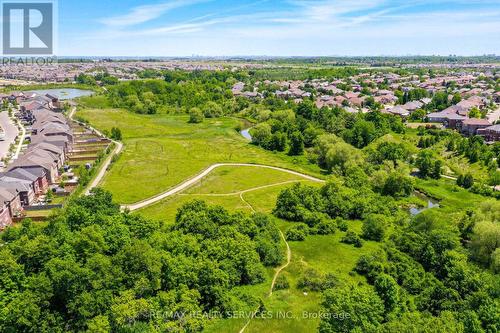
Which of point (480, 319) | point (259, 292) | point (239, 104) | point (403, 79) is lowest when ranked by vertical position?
point (259, 292)

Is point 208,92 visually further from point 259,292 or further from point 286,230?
A: point 259,292

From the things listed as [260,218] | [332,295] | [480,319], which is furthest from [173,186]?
[480,319]

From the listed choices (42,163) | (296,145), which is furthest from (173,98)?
(42,163)

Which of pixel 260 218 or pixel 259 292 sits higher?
pixel 260 218

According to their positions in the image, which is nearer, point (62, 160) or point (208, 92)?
point (62, 160)

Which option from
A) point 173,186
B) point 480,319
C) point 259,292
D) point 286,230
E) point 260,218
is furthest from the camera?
point 173,186

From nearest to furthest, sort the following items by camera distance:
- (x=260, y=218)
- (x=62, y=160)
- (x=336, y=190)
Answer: (x=260, y=218) → (x=336, y=190) → (x=62, y=160)
